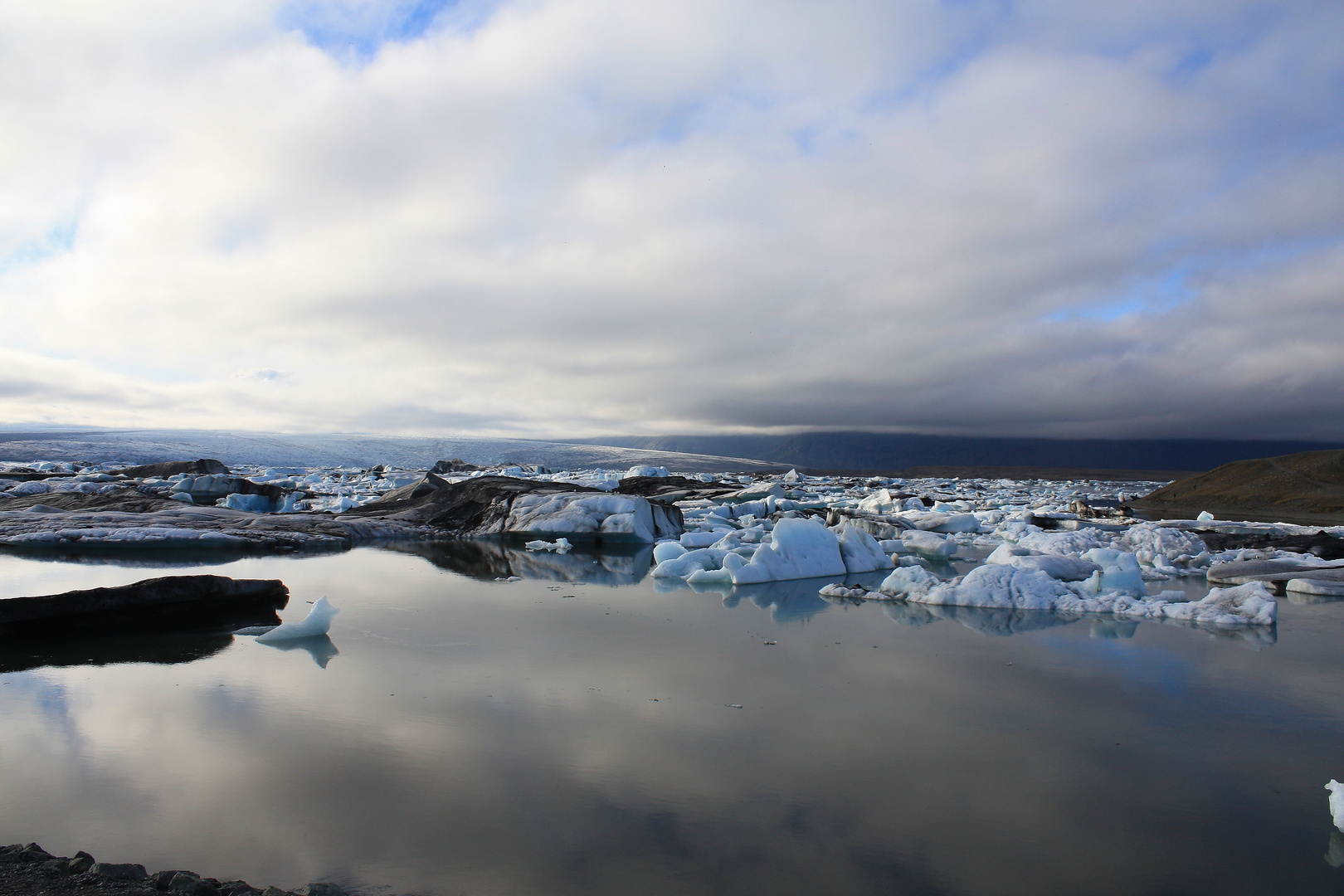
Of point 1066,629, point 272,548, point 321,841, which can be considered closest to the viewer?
point 321,841

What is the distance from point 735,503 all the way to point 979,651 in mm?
17303

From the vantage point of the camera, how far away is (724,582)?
945 centimetres

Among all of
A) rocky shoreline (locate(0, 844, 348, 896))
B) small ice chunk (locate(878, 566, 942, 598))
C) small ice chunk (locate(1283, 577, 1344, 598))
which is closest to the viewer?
rocky shoreline (locate(0, 844, 348, 896))

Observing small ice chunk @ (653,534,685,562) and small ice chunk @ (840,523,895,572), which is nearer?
small ice chunk @ (840,523,895,572)

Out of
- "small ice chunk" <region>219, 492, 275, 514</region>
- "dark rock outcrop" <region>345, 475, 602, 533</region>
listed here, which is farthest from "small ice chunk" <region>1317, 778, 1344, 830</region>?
"small ice chunk" <region>219, 492, 275, 514</region>

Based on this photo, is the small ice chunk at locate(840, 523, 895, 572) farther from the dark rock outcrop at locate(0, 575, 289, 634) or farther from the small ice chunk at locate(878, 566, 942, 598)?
the dark rock outcrop at locate(0, 575, 289, 634)

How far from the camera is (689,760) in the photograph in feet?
11.2

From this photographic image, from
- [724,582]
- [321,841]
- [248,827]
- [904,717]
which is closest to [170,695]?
[248,827]

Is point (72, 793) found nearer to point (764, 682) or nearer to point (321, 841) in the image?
point (321, 841)

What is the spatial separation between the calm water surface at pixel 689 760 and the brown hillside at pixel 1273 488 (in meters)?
25.0

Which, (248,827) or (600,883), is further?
(248,827)

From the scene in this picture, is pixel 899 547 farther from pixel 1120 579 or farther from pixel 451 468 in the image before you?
pixel 451 468

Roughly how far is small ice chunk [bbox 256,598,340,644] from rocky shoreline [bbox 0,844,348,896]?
3547 mm

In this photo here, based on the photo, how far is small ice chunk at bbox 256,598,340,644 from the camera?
573cm
